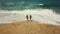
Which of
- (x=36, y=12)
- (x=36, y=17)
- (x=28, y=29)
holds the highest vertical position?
(x=36, y=12)

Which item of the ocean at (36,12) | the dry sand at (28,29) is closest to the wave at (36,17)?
the ocean at (36,12)

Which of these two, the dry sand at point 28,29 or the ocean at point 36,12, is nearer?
the dry sand at point 28,29

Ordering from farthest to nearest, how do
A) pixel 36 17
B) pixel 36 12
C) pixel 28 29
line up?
pixel 36 12, pixel 36 17, pixel 28 29

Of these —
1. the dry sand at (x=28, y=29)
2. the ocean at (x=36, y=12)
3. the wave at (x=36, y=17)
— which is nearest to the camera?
the dry sand at (x=28, y=29)

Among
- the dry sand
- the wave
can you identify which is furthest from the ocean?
the dry sand

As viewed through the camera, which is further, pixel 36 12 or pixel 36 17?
pixel 36 12

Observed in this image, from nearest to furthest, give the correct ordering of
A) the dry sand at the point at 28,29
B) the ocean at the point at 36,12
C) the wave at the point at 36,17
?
the dry sand at the point at 28,29
the wave at the point at 36,17
the ocean at the point at 36,12

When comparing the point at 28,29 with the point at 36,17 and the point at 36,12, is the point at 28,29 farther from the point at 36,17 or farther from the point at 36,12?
the point at 36,12

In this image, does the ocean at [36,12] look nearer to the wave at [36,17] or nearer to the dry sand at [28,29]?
the wave at [36,17]

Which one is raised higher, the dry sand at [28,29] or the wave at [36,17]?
the wave at [36,17]

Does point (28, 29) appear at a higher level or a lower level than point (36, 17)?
lower

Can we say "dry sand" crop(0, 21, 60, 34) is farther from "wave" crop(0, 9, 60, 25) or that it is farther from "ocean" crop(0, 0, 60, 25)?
"ocean" crop(0, 0, 60, 25)

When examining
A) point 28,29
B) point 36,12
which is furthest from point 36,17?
point 28,29

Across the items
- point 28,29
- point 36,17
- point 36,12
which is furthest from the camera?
point 36,12
